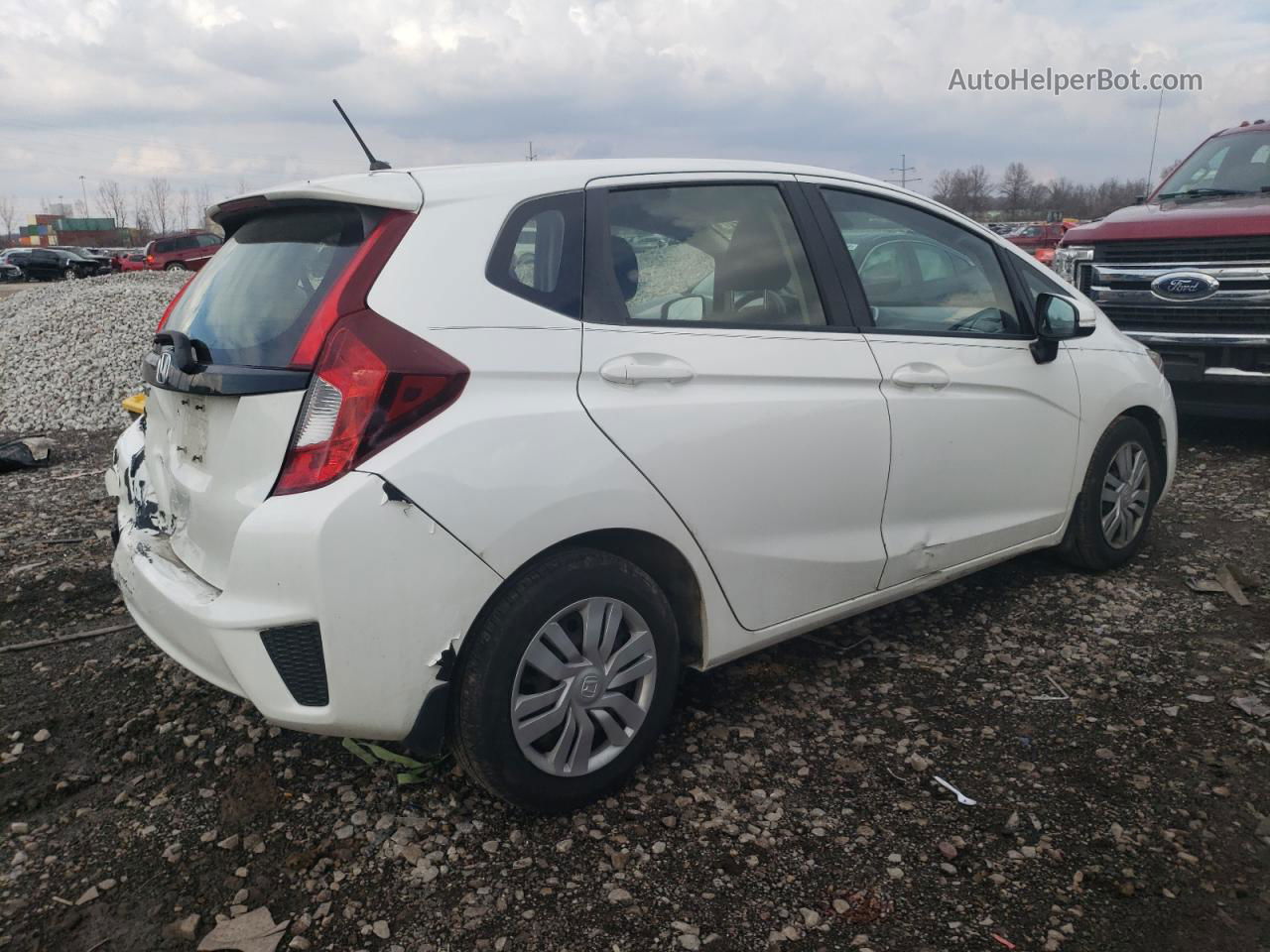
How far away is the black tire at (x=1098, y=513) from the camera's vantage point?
14.4 ft

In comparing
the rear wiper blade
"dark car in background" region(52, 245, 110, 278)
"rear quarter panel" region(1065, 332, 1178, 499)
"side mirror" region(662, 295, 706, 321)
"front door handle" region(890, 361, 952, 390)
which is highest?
the rear wiper blade

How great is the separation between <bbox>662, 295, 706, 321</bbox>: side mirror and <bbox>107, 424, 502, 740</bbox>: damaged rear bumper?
95 cm

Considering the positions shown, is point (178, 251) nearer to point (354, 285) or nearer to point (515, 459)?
point (354, 285)

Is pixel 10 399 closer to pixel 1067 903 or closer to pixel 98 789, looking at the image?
pixel 98 789

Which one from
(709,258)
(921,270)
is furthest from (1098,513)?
(709,258)

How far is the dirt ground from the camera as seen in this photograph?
2428mm

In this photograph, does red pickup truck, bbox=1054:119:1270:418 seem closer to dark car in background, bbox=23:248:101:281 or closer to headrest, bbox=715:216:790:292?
headrest, bbox=715:216:790:292

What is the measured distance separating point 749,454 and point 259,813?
175cm

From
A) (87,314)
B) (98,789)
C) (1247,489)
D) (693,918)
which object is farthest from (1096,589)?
(87,314)

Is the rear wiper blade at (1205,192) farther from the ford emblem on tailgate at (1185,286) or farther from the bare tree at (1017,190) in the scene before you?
A: the bare tree at (1017,190)

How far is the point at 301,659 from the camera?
2.41m

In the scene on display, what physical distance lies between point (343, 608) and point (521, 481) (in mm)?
516

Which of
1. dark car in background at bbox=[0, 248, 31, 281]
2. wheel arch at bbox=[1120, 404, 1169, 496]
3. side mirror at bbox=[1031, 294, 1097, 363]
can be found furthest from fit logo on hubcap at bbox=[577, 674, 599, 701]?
dark car in background at bbox=[0, 248, 31, 281]

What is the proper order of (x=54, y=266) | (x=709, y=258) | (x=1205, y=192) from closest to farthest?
1. (x=709, y=258)
2. (x=1205, y=192)
3. (x=54, y=266)
